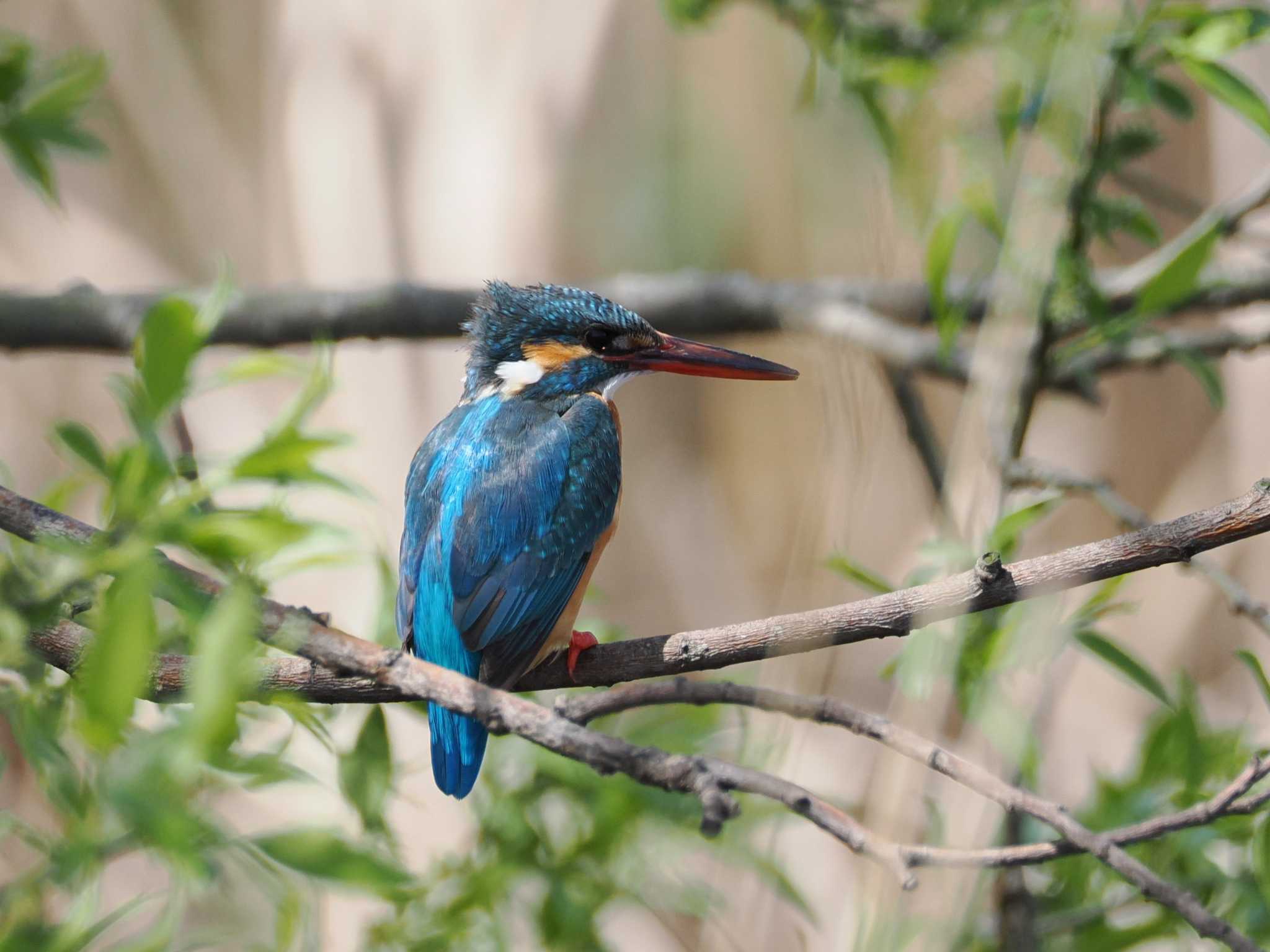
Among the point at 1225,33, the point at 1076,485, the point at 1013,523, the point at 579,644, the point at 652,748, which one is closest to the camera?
the point at 652,748

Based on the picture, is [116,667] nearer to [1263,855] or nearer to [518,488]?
[518,488]

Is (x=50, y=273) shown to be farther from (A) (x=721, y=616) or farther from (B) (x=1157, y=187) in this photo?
(B) (x=1157, y=187)

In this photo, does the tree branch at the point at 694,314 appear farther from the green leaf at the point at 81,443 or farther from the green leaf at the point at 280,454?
the green leaf at the point at 280,454

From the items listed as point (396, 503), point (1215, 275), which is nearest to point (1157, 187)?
point (1215, 275)

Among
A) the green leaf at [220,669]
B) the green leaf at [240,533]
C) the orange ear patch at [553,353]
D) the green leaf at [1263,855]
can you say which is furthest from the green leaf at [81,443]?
the green leaf at [1263,855]

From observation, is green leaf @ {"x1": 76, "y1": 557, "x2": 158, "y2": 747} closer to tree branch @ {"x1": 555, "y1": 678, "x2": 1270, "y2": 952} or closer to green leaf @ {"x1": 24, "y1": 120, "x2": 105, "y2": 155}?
tree branch @ {"x1": 555, "y1": 678, "x2": 1270, "y2": 952}

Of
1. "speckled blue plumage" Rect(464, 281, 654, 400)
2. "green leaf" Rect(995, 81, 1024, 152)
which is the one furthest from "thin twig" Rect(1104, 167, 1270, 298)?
"speckled blue plumage" Rect(464, 281, 654, 400)

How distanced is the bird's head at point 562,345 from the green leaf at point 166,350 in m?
0.90

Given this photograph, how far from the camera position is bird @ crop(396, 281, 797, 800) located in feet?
4.97

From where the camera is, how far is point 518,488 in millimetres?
1637

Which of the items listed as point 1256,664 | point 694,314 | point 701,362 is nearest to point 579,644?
point 701,362

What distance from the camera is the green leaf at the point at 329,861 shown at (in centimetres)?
122

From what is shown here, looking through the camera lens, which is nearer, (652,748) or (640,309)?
(652,748)

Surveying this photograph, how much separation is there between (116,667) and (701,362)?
1.26 metres
